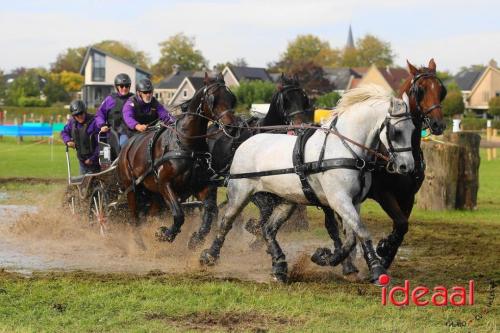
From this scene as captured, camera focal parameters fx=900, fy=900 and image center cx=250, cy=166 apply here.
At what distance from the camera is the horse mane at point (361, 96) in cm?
941

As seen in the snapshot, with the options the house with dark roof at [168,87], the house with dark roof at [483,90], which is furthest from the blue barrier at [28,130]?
the house with dark roof at [483,90]

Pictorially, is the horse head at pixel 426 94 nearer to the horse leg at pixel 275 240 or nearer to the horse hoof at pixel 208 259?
the horse leg at pixel 275 240

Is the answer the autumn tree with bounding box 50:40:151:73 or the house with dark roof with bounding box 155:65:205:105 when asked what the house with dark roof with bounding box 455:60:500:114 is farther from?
the autumn tree with bounding box 50:40:151:73

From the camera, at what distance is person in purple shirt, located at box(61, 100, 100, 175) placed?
1398 cm

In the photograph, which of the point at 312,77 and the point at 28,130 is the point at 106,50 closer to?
the point at 312,77

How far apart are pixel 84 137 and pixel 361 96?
5.86 metres

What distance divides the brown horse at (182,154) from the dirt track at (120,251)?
610 millimetres

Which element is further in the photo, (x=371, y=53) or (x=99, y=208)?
(x=371, y=53)

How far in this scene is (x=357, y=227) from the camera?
8.88 metres

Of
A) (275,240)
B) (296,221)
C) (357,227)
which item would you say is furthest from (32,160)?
(357,227)

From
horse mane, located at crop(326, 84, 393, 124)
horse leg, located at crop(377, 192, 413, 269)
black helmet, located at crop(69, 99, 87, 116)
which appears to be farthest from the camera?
black helmet, located at crop(69, 99, 87, 116)

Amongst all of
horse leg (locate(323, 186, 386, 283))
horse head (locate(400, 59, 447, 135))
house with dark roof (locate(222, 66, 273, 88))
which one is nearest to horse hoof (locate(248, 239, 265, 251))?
horse leg (locate(323, 186, 386, 283))

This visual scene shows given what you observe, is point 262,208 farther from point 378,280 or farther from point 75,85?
point 75,85

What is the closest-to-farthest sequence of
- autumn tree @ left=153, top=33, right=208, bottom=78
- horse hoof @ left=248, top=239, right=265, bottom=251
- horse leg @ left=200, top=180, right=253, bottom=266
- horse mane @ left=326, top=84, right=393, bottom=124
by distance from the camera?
horse mane @ left=326, top=84, right=393, bottom=124 → horse leg @ left=200, top=180, right=253, bottom=266 → horse hoof @ left=248, top=239, right=265, bottom=251 → autumn tree @ left=153, top=33, right=208, bottom=78
